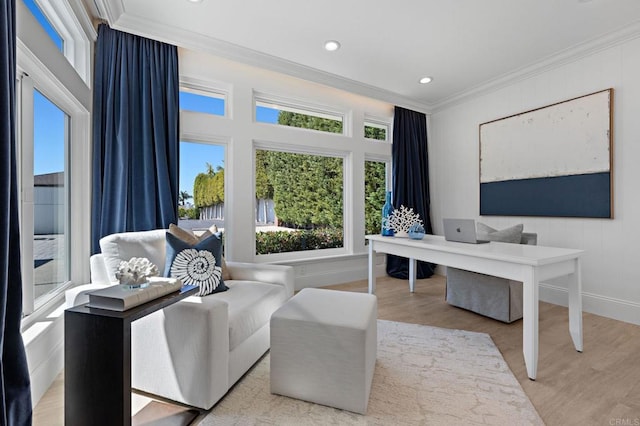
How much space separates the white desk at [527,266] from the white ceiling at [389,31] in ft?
6.35

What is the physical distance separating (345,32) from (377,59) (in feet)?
2.12

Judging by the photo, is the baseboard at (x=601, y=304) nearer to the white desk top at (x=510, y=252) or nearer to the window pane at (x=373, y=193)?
the white desk top at (x=510, y=252)

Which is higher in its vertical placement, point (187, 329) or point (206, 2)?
point (206, 2)

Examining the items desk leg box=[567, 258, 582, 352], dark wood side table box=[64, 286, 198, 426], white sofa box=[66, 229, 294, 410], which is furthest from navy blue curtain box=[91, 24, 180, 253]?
desk leg box=[567, 258, 582, 352]

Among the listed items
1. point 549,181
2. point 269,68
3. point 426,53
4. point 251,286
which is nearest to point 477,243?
point 549,181

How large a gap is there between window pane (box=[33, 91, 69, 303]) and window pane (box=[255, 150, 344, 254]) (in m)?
1.78

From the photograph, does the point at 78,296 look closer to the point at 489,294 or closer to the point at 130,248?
the point at 130,248

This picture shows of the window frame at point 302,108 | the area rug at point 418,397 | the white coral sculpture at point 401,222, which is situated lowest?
the area rug at point 418,397

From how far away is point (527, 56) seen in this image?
322 centimetres

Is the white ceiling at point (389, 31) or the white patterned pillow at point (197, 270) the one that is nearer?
the white patterned pillow at point (197, 270)

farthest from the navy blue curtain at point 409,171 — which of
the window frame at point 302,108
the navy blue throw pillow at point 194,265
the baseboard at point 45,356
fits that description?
the baseboard at point 45,356

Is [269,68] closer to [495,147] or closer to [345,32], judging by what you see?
[345,32]

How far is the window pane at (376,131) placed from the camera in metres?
4.47

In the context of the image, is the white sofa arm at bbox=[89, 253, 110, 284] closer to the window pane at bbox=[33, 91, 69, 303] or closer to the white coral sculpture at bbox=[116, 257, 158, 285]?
the window pane at bbox=[33, 91, 69, 303]
